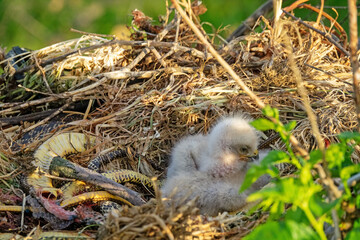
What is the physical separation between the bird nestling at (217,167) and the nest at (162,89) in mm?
316

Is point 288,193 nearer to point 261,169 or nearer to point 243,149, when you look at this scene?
point 261,169

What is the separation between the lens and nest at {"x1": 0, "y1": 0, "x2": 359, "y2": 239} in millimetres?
3164

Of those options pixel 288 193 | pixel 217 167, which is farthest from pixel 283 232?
pixel 217 167

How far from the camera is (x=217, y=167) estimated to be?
2.75 metres

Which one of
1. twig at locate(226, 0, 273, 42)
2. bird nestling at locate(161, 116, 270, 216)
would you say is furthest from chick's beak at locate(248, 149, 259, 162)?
twig at locate(226, 0, 273, 42)

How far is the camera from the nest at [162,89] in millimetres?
3164

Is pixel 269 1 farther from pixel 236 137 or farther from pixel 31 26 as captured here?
pixel 31 26

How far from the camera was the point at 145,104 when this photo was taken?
132 inches

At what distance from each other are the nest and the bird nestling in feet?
1.04

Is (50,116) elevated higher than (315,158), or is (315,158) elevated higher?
(50,116)

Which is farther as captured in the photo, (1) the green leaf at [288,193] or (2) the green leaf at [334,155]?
(2) the green leaf at [334,155]

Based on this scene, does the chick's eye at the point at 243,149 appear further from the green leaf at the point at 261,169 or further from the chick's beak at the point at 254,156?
the green leaf at the point at 261,169

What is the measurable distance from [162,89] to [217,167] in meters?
0.96

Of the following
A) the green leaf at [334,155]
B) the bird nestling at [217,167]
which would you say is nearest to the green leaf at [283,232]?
the green leaf at [334,155]
